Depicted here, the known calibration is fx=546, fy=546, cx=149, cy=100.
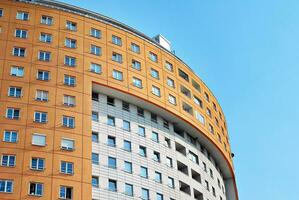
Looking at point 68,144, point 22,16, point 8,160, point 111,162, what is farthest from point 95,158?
point 22,16

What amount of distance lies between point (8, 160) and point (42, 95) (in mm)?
7619

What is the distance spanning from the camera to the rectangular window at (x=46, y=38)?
5575cm

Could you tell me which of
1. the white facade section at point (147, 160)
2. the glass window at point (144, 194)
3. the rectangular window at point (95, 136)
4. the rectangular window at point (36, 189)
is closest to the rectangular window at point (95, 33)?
the white facade section at point (147, 160)

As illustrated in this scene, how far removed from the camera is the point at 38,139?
4941 cm

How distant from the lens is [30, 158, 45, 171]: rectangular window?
1887 inches

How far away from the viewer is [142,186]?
54.3m

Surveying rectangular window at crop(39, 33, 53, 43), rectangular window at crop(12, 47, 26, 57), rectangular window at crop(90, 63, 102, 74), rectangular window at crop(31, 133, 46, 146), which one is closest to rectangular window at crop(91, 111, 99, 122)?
rectangular window at crop(90, 63, 102, 74)

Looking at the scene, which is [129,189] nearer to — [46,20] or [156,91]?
[156,91]

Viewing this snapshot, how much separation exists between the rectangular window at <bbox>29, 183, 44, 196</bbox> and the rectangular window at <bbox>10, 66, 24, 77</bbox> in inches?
450

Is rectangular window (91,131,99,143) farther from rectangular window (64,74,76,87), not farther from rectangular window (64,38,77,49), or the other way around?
rectangular window (64,38,77,49)

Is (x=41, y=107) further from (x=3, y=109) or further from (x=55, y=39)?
(x=55, y=39)

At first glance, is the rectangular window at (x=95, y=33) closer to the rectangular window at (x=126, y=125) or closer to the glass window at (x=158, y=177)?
the rectangular window at (x=126, y=125)

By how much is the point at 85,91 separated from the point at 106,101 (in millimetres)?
3245

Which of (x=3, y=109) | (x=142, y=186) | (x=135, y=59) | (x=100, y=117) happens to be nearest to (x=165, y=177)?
(x=142, y=186)
